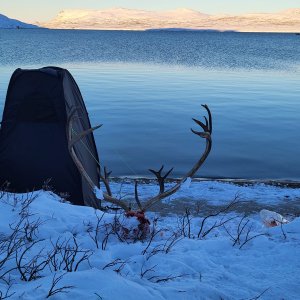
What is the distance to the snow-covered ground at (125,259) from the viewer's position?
3660mm

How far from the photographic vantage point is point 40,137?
311 inches

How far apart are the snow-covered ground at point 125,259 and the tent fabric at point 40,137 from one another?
1262mm

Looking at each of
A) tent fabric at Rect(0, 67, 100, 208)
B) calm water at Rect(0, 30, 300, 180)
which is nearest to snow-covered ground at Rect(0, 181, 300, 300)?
tent fabric at Rect(0, 67, 100, 208)

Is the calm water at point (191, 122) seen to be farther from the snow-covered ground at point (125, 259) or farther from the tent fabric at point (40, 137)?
the snow-covered ground at point (125, 259)

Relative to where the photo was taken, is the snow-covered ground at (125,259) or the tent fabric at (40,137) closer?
the snow-covered ground at (125,259)

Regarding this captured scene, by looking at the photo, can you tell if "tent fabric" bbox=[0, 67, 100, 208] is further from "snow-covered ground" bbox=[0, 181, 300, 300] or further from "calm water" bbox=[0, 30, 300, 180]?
"calm water" bbox=[0, 30, 300, 180]

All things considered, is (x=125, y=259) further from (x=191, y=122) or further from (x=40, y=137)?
(x=191, y=122)

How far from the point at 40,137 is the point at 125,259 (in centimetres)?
388

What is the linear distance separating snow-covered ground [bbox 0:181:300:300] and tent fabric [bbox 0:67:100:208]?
4.14 ft

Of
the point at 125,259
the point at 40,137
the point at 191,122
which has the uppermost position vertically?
the point at 40,137

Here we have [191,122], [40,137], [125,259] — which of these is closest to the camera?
[125,259]

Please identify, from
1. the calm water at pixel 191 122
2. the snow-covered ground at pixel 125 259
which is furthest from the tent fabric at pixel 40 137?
the calm water at pixel 191 122

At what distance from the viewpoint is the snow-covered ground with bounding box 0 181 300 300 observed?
3660mm

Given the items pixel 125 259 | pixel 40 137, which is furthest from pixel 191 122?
pixel 125 259
